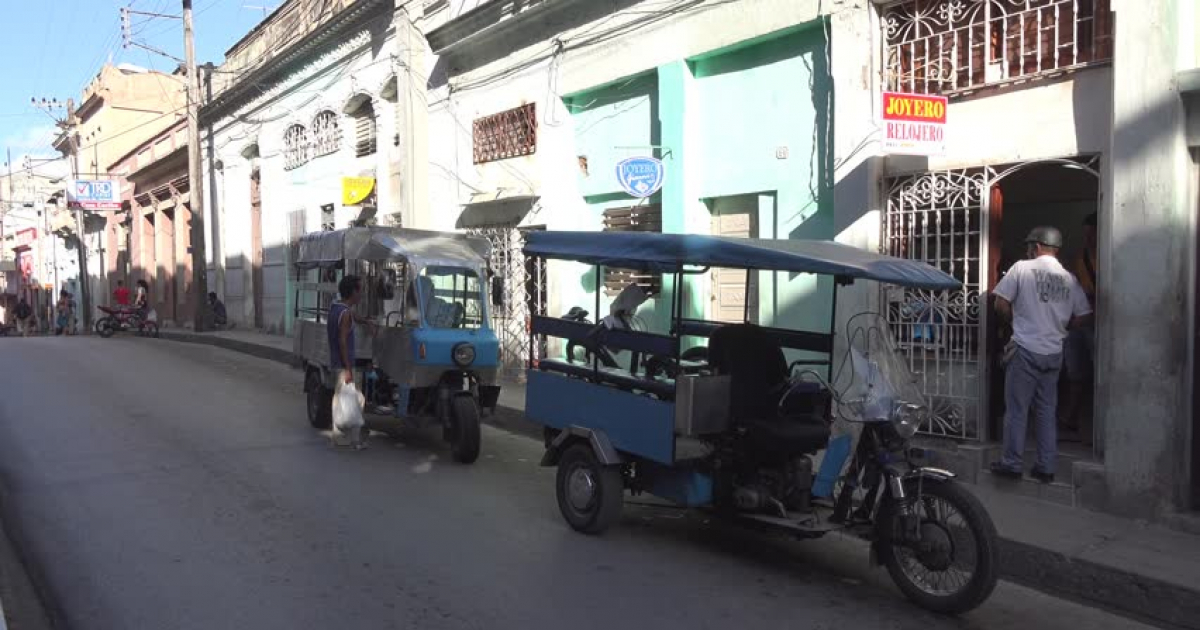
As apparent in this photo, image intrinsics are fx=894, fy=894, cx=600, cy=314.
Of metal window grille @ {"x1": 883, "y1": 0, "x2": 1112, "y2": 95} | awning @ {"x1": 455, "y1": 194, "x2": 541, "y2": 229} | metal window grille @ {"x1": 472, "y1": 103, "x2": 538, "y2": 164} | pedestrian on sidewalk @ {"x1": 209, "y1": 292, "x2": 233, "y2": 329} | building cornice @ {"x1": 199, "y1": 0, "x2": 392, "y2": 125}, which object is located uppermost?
building cornice @ {"x1": 199, "y1": 0, "x2": 392, "y2": 125}

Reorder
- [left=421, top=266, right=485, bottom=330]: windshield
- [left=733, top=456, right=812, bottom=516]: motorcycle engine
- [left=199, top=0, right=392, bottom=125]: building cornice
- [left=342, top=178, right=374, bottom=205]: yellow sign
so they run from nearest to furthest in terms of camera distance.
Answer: [left=733, top=456, right=812, bottom=516]: motorcycle engine < [left=421, top=266, right=485, bottom=330]: windshield < [left=199, top=0, right=392, bottom=125]: building cornice < [left=342, top=178, right=374, bottom=205]: yellow sign

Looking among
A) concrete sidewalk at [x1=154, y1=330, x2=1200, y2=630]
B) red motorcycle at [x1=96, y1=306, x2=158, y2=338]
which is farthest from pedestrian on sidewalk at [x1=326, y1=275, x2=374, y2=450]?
red motorcycle at [x1=96, y1=306, x2=158, y2=338]

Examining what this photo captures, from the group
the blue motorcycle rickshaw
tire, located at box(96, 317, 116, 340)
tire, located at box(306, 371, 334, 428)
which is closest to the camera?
the blue motorcycle rickshaw

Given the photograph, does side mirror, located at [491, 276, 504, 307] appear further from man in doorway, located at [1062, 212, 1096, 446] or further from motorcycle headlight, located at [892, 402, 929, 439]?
man in doorway, located at [1062, 212, 1096, 446]

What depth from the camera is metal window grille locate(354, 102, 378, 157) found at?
19.7 m

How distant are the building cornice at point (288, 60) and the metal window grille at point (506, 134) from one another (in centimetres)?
443

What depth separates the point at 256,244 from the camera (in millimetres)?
26516

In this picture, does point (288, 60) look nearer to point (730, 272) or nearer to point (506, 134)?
point (506, 134)

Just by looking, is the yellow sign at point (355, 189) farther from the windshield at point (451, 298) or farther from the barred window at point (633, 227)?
the windshield at point (451, 298)

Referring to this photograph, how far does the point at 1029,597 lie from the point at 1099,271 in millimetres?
2846

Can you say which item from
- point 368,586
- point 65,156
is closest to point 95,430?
point 368,586

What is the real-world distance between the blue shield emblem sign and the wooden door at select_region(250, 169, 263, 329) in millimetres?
17501

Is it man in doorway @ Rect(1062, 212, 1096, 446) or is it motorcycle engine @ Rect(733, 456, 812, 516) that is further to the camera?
man in doorway @ Rect(1062, 212, 1096, 446)

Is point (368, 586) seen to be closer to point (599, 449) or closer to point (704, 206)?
point (599, 449)
